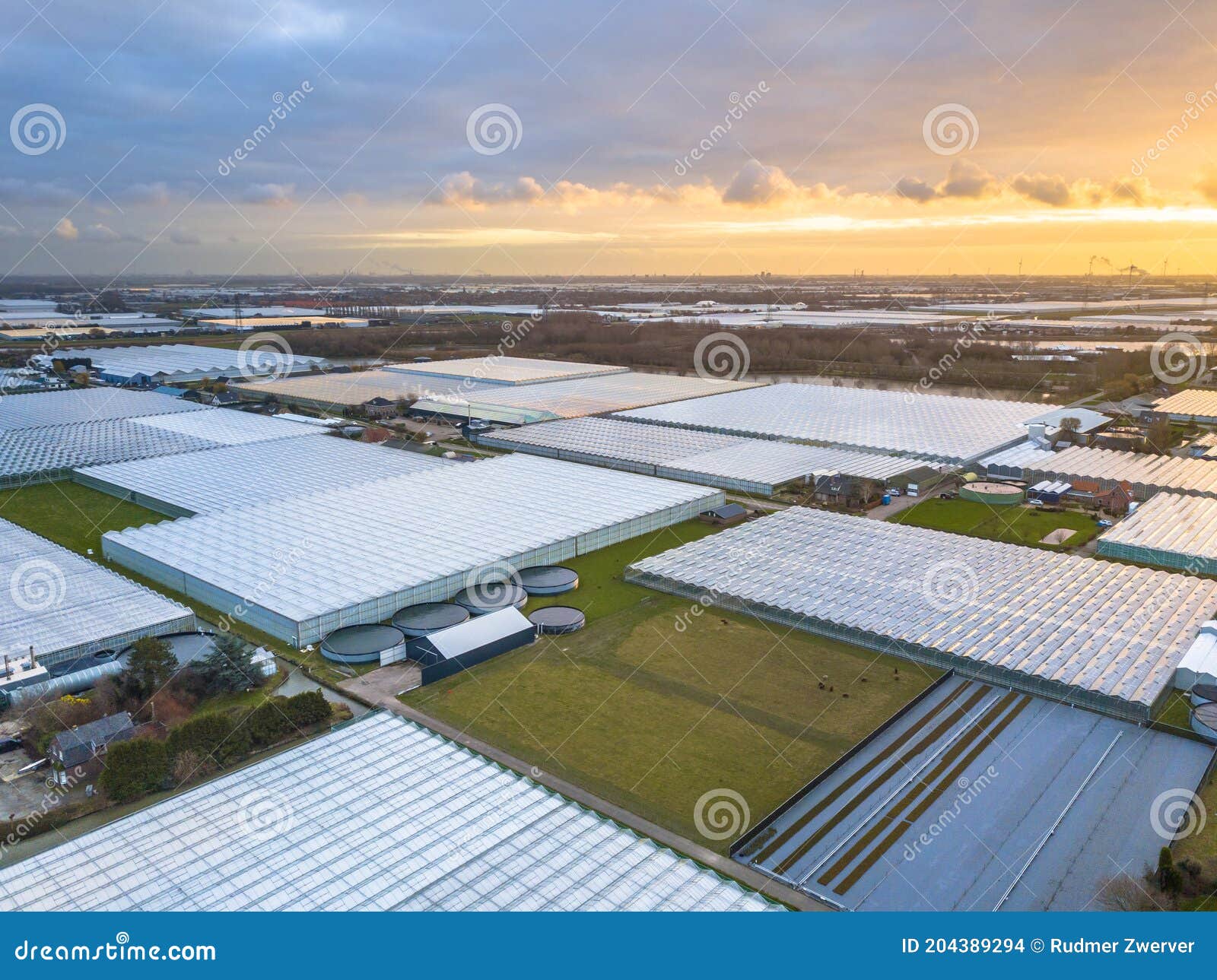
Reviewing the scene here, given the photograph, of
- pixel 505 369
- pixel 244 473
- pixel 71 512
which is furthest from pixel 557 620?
pixel 505 369

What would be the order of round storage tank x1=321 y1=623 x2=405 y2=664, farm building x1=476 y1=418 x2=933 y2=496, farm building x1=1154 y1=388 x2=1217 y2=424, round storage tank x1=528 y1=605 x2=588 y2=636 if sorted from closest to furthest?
round storage tank x1=321 y1=623 x2=405 y2=664 → round storage tank x1=528 y1=605 x2=588 y2=636 → farm building x1=476 y1=418 x2=933 y2=496 → farm building x1=1154 y1=388 x2=1217 y2=424

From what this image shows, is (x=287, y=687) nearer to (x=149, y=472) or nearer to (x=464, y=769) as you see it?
(x=464, y=769)

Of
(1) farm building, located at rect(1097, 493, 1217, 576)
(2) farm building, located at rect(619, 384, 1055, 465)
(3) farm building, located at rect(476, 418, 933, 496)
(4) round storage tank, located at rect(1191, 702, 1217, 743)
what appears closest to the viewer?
(4) round storage tank, located at rect(1191, 702, 1217, 743)

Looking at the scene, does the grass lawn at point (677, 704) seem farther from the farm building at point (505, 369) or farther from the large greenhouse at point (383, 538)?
the farm building at point (505, 369)

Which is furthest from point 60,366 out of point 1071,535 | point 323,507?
point 1071,535

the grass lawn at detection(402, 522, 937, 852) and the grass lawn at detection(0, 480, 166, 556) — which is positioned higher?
the grass lawn at detection(0, 480, 166, 556)

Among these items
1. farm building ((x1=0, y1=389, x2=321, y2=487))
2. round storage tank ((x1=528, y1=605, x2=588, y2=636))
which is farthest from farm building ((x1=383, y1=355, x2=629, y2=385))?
round storage tank ((x1=528, y1=605, x2=588, y2=636))

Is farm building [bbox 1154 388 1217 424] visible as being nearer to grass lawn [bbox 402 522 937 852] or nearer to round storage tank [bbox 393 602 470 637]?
grass lawn [bbox 402 522 937 852]

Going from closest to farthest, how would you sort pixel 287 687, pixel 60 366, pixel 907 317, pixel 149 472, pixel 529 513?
pixel 287 687 → pixel 529 513 → pixel 149 472 → pixel 60 366 → pixel 907 317
